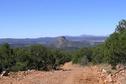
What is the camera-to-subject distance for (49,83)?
21469mm

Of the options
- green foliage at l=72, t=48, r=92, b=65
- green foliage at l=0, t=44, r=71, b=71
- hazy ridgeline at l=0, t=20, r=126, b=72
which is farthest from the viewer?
green foliage at l=72, t=48, r=92, b=65

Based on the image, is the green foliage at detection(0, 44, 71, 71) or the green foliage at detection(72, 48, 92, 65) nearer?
the green foliage at detection(0, 44, 71, 71)

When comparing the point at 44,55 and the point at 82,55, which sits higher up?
the point at 44,55

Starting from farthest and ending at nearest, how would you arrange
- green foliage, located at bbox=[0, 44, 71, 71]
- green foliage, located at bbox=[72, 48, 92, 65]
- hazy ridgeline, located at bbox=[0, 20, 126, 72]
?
1. green foliage, located at bbox=[72, 48, 92, 65]
2. green foliage, located at bbox=[0, 44, 71, 71]
3. hazy ridgeline, located at bbox=[0, 20, 126, 72]

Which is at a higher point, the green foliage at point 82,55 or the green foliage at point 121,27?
the green foliage at point 121,27

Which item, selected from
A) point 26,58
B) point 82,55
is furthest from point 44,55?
point 82,55

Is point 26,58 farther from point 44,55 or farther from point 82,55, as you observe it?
point 82,55

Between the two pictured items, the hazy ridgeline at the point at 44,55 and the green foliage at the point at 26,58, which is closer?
the hazy ridgeline at the point at 44,55

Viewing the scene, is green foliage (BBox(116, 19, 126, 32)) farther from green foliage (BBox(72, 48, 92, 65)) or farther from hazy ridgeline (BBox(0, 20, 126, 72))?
green foliage (BBox(72, 48, 92, 65))

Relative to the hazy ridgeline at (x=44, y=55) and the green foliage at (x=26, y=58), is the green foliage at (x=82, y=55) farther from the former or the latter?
the green foliage at (x=26, y=58)

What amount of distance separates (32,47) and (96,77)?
33115 mm

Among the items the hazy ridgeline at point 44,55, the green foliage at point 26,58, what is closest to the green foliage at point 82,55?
the hazy ridgeline at point 44,55

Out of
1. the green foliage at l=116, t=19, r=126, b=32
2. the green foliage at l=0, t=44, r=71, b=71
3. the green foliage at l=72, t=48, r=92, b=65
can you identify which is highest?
the green foliage at l=116, t=19, r=126, b=32

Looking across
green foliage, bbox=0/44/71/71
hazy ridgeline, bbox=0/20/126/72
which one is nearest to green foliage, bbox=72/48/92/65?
hazy ridgeline, bbox=0/20/126/72
